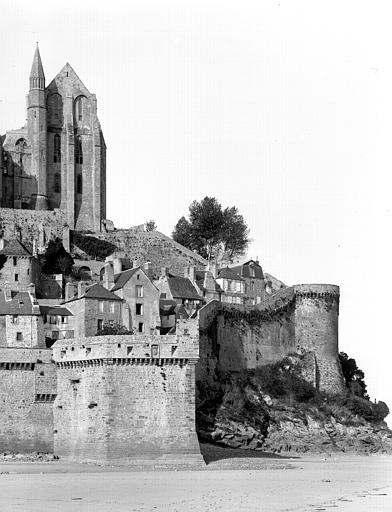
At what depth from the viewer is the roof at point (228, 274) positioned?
338 ft

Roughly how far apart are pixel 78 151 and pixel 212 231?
1253cm

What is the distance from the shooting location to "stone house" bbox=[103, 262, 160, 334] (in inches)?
3460

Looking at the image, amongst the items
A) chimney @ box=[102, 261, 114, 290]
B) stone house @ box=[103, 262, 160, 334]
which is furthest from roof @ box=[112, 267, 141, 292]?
chimney @ box=[102, 261, 114, 290]

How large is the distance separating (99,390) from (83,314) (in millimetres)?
15577

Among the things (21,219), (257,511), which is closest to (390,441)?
(21,219)

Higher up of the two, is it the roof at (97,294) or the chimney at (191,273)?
the chimney at (191,273)

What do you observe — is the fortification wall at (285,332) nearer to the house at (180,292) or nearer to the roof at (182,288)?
the house at (180,292)

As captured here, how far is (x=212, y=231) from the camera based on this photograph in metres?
114

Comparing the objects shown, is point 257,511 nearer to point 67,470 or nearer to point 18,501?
point 18,501

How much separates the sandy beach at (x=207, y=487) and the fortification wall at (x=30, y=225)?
3375cm

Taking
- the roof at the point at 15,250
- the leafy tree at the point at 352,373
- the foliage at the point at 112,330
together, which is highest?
the roof at the point at 15,250

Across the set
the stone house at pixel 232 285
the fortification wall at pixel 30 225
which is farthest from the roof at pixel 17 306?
the stone house at pixel 232 285

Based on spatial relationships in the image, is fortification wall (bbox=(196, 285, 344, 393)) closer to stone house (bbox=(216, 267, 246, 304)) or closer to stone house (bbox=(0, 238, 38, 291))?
stone house (bbox=(216, 267, 246, 304))

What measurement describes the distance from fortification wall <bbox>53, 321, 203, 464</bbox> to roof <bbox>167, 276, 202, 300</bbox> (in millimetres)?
21549
